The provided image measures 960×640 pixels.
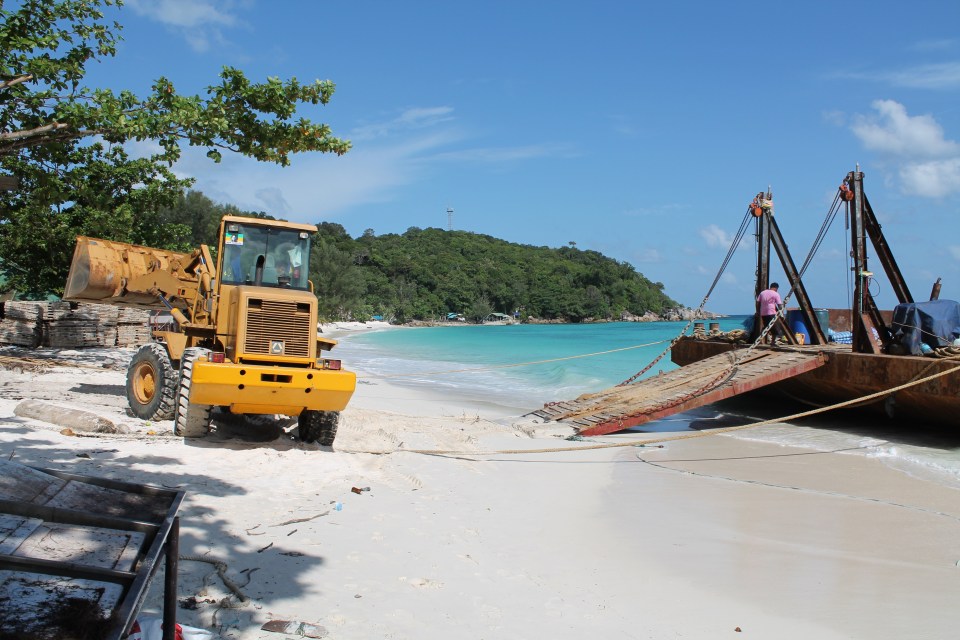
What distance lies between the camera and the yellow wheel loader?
7871mm

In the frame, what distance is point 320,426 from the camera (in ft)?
29.1

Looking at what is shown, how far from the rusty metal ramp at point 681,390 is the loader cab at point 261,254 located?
5.56 meters

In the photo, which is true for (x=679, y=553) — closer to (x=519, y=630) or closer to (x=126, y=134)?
(x=519, y=630)

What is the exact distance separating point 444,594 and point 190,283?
785cm

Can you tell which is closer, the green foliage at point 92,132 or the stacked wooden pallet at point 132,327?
the green foliage at point 92,132

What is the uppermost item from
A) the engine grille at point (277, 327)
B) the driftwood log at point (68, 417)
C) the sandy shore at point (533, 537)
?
the engine grille at point (277, 327)

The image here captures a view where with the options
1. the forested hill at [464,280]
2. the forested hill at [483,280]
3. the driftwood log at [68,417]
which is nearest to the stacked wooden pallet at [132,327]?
the driftwood log at [68,417]

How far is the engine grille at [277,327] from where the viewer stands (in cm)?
802

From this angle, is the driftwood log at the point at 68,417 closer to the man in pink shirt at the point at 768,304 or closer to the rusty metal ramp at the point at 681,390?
the rusty metal ramp at the point at 681,390

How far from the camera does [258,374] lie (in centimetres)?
775

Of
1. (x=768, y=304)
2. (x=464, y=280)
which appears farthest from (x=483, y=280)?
(x=768, y=304)

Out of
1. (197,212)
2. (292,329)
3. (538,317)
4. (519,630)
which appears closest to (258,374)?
(292,329)

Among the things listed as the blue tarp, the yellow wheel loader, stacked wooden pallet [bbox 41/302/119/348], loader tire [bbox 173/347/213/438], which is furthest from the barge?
stacked wooden pallet [bbox 41/302/119/348]

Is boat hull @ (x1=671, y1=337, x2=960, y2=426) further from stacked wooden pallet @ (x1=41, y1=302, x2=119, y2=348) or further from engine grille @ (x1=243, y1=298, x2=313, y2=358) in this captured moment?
stacked wooden pallet @ (x1=41, y1=302, x2=119, y2=348)
